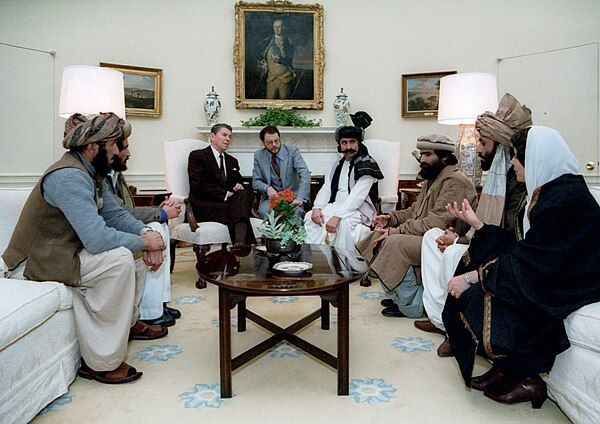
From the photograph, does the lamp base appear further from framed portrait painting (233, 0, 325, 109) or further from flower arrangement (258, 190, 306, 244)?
flower arrangement (258, 190, 306, 244)

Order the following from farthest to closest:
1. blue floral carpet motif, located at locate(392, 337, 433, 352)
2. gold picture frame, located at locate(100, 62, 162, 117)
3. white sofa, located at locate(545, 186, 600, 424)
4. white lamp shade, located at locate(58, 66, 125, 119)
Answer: gold picture frame, located at locate(100, 62, 162, 117), white lamp shade, located at locate(58, 66, 125, 119), blue floral carpet motif, located at locate(392, 337, 433, 352), white sofa, located at locate(545, 186, 600, 424)

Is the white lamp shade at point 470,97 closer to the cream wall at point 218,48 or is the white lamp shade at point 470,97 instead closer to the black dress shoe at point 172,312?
the cream wall at point 218,48

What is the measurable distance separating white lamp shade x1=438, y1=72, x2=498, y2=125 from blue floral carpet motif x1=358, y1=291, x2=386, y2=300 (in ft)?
6.16

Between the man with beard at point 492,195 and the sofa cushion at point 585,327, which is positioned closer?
the sofa cushion at point 585,327

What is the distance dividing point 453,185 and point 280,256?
4.89 feet

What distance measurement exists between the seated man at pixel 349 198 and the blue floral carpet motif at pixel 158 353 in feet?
6.53

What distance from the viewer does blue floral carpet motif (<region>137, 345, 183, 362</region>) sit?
314 centimetres

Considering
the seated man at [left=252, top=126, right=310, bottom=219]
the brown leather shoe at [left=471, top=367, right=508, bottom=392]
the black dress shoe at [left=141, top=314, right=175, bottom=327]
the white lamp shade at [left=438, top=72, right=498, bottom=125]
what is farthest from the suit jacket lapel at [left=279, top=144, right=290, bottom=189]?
the brown leather shoe at [left=471, top=367, right=508, bottom=392]

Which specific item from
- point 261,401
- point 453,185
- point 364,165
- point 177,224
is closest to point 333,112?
point 364,165

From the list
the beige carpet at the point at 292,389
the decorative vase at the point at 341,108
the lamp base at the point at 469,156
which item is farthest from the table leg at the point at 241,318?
the decorative vase at the point at 341,108

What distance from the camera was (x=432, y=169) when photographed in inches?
159

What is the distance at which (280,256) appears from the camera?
3156 millimetres

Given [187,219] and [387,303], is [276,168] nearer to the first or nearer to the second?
[187,219]

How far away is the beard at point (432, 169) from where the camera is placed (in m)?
4.02
